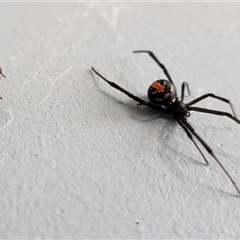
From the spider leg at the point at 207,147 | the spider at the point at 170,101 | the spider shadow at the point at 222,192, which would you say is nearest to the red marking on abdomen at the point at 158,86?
the spider at the point at 170,101

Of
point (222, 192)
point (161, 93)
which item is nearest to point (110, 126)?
point (161, 93)

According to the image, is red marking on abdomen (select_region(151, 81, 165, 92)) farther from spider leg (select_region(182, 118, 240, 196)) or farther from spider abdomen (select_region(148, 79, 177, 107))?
spider leg (select_region(182, 118, 240, 196))

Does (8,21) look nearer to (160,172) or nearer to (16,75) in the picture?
Answer: (16,75)

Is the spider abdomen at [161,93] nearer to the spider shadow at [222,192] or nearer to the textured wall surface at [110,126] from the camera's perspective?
the textured wall surface at [110,126]

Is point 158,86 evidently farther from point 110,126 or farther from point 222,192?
point 222,192

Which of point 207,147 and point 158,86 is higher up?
point 158,86

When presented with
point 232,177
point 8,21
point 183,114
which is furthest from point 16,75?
point 232,177
